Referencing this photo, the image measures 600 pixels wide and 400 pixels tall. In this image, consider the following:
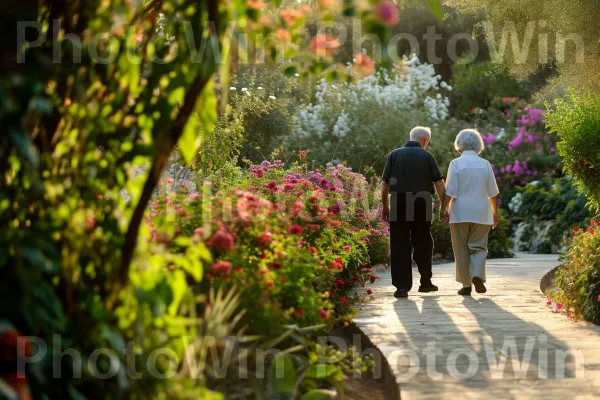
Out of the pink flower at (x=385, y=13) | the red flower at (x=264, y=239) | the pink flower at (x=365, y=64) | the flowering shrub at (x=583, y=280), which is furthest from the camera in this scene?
the flowering shrub at (x=583, y=280)

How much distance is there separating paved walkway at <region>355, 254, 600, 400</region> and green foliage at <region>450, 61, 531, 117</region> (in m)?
15.5

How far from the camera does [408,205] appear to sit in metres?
10.2

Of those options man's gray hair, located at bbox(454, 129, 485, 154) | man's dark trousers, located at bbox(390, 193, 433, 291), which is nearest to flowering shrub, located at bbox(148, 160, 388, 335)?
man's dark trousers, located at bbox(390, 193, 433, 291)

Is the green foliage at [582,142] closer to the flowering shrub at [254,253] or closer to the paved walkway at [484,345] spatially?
the paved walkway at [484,345]

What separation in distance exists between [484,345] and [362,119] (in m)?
14.0

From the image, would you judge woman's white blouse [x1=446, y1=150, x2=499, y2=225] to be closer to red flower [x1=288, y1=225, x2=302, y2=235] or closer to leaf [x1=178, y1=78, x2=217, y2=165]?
red flower [x1=288, y1=225, x2=302, y2=235]

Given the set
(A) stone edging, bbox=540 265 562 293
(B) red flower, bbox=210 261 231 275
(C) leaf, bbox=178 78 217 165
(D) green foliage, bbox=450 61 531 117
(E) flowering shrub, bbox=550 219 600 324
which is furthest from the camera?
(D) green foliage, bbox=450 61 531 117

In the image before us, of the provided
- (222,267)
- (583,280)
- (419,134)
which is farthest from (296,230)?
(419,134)

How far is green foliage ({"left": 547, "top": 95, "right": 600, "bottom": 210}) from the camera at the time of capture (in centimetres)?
1010

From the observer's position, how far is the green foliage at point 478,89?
25.3 metres

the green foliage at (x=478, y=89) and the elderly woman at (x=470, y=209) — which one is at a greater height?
the green foliage at (x=478, y=89)

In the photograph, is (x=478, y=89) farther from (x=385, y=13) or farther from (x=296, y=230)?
(x=385, y=13)

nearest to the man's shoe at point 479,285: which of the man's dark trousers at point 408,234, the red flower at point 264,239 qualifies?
the man's dark trousers at point 408,234

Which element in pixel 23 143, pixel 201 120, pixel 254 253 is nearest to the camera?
pixel 23 143
